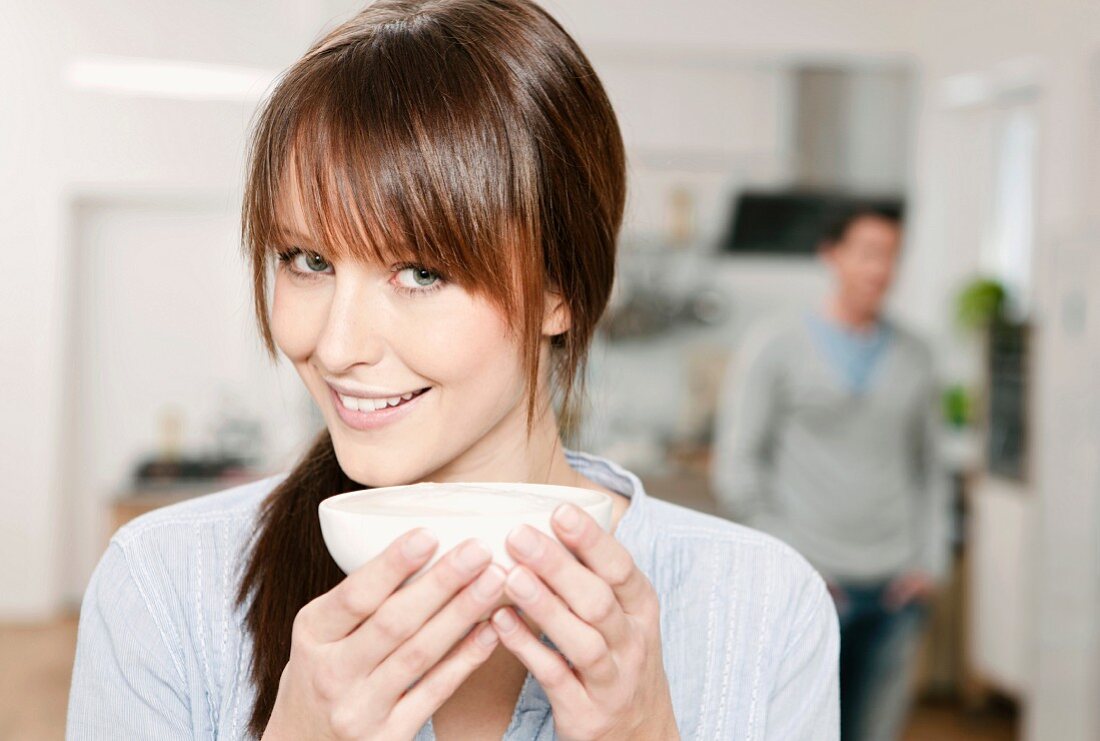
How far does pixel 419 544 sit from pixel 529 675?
0.32 meters

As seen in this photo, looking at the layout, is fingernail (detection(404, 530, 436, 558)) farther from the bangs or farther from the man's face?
the man's face

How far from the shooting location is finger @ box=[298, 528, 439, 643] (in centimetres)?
59

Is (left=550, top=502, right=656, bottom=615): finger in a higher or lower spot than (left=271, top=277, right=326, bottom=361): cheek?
lower

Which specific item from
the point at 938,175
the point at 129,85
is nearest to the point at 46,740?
the point at 129,85

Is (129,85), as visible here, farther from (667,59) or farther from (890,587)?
(890,587)

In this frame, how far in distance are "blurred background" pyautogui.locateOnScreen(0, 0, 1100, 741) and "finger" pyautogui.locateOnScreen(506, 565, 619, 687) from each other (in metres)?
1.65

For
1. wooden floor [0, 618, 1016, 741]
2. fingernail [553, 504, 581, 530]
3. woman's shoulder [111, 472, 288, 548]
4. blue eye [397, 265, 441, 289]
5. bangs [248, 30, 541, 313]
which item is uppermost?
bangs [248, 30, 541, 313]

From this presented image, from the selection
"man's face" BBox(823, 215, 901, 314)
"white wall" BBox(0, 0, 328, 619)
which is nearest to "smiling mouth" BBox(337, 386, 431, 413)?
"man's face" BBox(823, 215, 901, 314)

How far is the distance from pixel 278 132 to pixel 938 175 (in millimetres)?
3260

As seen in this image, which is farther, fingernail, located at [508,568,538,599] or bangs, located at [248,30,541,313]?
bangs, located at [248,30,541,313]

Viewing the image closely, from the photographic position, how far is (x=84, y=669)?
0.84 meters

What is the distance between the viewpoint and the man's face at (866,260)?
251 centimetres

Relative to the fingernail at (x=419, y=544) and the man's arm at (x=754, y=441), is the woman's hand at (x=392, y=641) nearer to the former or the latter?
the fingernail at (x=419, y=544)

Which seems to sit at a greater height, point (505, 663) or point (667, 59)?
point (667, 59)
